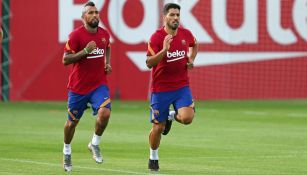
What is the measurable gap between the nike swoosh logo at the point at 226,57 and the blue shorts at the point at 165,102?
62.0 ft

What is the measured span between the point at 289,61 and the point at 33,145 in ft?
56.2

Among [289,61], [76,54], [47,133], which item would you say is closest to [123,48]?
[289,61]

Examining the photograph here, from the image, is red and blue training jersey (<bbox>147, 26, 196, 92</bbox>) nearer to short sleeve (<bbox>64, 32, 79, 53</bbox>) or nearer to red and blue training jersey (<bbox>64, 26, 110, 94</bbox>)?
red and blue training jersey (<bbox>64, 26, 110, 94</bbox>)

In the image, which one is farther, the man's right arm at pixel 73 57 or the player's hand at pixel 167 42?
the man's right arm at pixel 73 57

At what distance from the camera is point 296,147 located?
2011 centimetres

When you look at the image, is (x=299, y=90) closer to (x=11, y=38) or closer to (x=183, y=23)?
(x=183, y=23)

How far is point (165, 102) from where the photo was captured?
632 inches

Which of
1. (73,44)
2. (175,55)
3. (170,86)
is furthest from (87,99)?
(175,55)

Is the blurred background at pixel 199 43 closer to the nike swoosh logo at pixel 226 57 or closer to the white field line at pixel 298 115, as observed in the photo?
the nike swoosh logo at pixel 226 57

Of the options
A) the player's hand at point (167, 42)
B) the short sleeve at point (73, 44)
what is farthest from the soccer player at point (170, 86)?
the short sleeve at point (73, 44)

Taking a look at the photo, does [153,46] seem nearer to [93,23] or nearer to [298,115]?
[93,23]

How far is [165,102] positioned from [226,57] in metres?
19.9

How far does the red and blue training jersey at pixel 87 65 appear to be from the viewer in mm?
16266

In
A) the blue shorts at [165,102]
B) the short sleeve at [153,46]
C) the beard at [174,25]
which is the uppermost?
the beard at [174,25]
